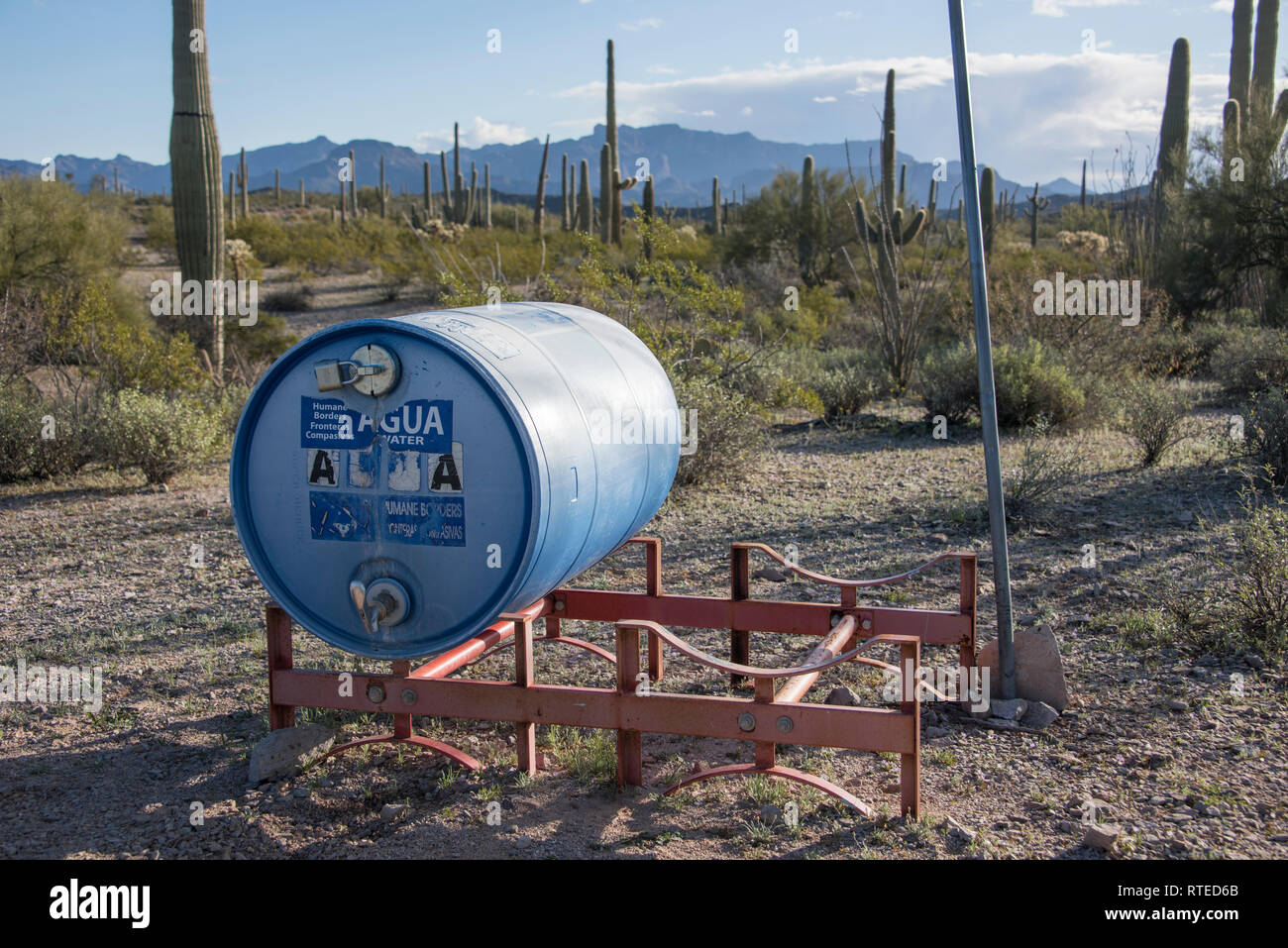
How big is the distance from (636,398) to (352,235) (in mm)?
32483

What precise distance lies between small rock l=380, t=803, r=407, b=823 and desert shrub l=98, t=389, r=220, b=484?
246 inches

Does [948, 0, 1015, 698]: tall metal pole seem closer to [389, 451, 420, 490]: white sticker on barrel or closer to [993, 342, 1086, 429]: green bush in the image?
[389, 451, 420, 490]: white sticker on barrel

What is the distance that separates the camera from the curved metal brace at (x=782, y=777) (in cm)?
339

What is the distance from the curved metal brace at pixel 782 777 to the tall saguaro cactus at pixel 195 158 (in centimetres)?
1000

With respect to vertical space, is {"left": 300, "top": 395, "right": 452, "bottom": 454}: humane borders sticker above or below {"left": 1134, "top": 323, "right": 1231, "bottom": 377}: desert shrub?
below

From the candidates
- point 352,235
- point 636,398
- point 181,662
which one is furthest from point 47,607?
point 352,235

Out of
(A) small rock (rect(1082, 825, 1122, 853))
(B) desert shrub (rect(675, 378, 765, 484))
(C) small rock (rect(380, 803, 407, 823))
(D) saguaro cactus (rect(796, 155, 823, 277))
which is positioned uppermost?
(D) saguaro cactus (rect(796, 155, 823, 277))

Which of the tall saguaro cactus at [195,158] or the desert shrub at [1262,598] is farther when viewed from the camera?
the tall saguaro cactus at [195,158]

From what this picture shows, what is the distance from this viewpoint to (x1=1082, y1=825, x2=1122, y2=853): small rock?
122 inches

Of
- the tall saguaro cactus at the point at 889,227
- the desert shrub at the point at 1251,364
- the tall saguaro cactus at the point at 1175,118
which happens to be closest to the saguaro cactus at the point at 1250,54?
the tall saguaro cactus at the point at 1175,118

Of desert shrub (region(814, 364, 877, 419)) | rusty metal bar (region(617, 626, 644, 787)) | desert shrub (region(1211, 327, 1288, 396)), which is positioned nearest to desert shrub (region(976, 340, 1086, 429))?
Answer: desert shrub (region(1211, 327, 1288, 396))

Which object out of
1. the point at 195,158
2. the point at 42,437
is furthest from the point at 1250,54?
the point at 42,437

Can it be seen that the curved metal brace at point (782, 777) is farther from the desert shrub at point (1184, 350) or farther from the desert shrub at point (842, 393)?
the desert shrub at point (1184, 350)

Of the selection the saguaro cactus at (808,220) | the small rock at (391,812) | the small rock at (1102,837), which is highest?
the saguaro cactus at (808,220)
